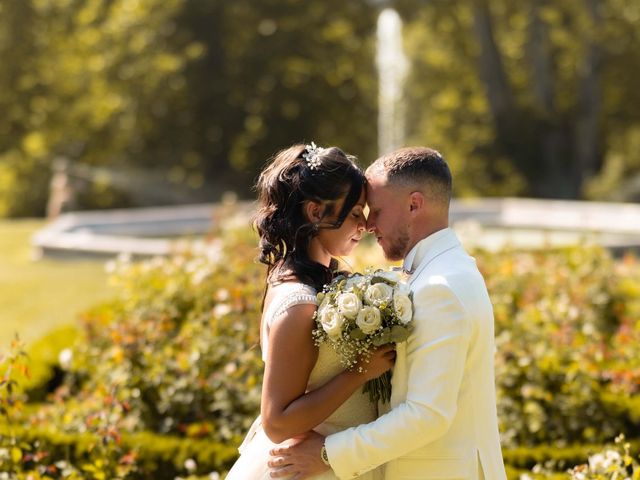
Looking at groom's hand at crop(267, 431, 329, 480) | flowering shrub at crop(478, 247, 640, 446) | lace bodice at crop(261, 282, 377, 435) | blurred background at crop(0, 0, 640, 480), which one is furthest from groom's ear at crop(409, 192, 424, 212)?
blurred background at crop(0, 0, 640, 480)

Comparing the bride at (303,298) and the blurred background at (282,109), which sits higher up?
the blurred background at (282,109)

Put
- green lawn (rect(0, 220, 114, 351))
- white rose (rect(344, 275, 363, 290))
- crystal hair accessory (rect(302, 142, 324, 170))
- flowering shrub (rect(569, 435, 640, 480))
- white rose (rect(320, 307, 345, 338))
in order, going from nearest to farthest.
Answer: white rose (rect(320, 307, 345, 338)) → white rose (rect(344, 275, 363, 290)) → crystal hair accessory (rect(302, 142, 324, 170)) → flowering shrub (rect(569, 435, 640, 480)) → green lawn (rect(0, 220, 114, 351))

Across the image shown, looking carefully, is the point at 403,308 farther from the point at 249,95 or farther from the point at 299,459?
the point at 249,95

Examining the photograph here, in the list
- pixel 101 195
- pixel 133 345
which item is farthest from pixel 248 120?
pixel 133 345

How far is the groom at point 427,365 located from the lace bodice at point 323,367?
98mm

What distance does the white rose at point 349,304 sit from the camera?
2541mm

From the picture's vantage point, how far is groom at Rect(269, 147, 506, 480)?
2.55 meters

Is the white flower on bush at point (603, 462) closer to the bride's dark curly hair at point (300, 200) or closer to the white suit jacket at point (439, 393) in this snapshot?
the white suit jacket at point (439, 393)

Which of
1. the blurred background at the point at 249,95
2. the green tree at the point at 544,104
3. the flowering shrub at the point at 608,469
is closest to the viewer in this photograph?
the flowering shrub at the point at 608,469

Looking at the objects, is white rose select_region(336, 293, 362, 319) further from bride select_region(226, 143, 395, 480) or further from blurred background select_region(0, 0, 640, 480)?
blurred background select_region(0, 0, 640, 480)

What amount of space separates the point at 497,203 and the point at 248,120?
969cm

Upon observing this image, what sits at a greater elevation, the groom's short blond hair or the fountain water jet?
the fountain water jet

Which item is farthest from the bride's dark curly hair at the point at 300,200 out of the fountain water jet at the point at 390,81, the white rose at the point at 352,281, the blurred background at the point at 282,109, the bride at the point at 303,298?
the fountain water jet at the point at 390,81

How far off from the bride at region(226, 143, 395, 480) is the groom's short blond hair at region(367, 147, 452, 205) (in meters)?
0.12
